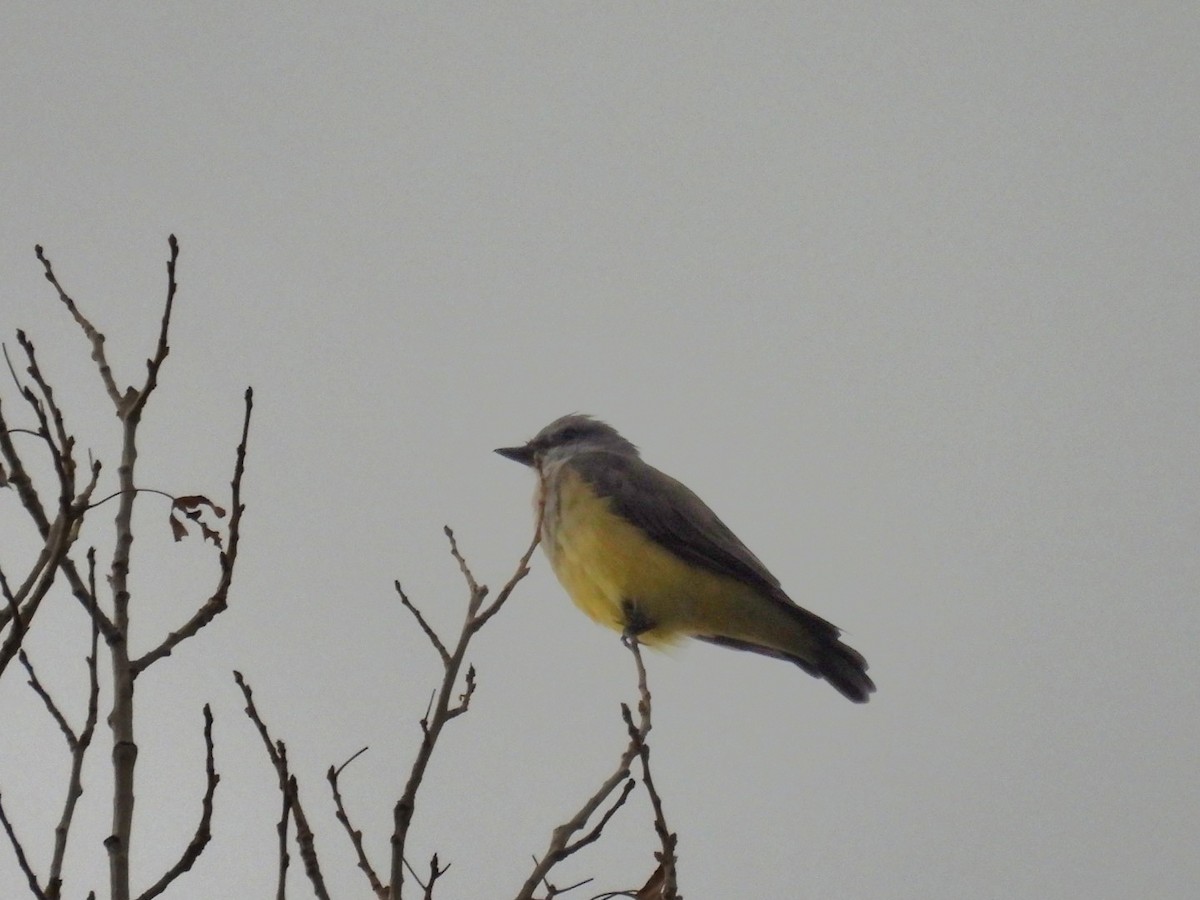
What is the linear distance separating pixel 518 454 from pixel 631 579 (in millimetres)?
1925

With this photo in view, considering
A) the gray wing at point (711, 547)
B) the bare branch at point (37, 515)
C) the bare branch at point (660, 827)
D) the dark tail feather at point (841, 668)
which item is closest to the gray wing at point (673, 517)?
the gray wing at point (711, 547)

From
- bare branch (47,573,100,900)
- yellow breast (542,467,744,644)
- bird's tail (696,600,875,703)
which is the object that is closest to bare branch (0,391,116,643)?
bare branch (47,573,100,900)

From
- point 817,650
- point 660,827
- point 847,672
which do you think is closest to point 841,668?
point 847,672

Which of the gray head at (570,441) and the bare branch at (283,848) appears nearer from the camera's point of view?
the bare branch at (283,848)

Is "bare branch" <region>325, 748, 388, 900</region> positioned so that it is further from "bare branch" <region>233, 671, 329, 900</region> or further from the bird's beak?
the bird's beak

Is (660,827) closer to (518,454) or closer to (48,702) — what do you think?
(48,702)

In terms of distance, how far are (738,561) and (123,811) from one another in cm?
484

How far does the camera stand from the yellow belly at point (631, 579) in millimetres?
6879

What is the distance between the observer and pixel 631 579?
687cm

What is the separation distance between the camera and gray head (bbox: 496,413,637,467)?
855cm

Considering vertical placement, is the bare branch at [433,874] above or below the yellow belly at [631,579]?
below

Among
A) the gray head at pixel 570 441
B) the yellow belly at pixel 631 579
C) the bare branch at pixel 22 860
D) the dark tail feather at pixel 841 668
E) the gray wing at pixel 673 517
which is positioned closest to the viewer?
the bare branch at pixel 22 860

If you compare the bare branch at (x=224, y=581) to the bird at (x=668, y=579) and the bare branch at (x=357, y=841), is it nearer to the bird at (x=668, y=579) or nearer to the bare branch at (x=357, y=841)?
the bare branch at (x=357, y=841)

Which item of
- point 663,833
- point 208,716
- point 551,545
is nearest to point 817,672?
point 551,545
